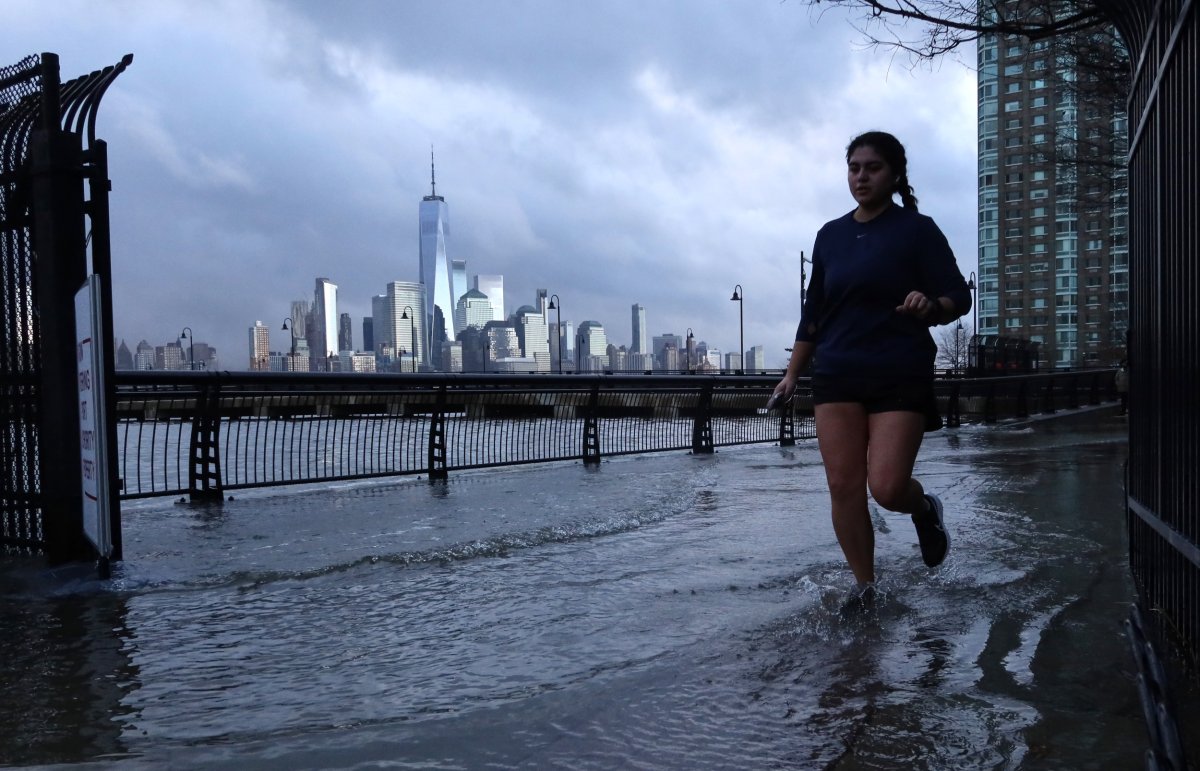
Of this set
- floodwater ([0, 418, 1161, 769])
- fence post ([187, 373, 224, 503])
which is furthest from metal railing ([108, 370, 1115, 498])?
floodwater ([0, 418, 1161, 769])

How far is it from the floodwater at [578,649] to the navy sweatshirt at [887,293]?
3.29 feet

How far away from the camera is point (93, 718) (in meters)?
3.13

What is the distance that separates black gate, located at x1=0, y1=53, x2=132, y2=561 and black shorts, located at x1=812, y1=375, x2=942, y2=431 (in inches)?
140

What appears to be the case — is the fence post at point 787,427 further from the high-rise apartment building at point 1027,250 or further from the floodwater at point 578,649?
the high-rise apartment building at point 1027,250

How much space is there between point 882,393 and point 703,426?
36.5ft

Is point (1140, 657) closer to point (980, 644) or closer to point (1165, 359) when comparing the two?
point (980, 644)

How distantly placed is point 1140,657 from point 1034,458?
10269mm

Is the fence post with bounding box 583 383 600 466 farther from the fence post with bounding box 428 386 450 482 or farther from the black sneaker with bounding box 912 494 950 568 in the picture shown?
the black sneaker with bounding box 912 494 950 568

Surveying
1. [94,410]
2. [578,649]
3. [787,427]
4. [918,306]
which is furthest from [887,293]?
[787,427]

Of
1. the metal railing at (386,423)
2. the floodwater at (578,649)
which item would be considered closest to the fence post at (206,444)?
the metal railing at (386,423)

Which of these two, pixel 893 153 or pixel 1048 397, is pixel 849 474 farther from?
pixel 1048 397

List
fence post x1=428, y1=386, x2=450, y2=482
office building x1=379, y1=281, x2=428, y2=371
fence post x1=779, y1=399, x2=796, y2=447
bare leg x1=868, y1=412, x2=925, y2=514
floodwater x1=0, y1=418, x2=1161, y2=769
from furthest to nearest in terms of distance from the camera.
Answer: office building x1=379, y1=281, x2=428, y2=371 → fence post x1=779, y1=399, x2=796, y2=447 → fence post x1=428, y1=386, x2=450, y2=482 → bare leg x1=868, y1=412, x2=925, y2=514 → floodwater x1=0, y1=418, x2=1161, y2=769

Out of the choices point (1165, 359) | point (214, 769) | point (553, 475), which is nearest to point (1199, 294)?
point (1165, 359)

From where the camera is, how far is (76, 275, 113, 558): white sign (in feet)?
17.3
